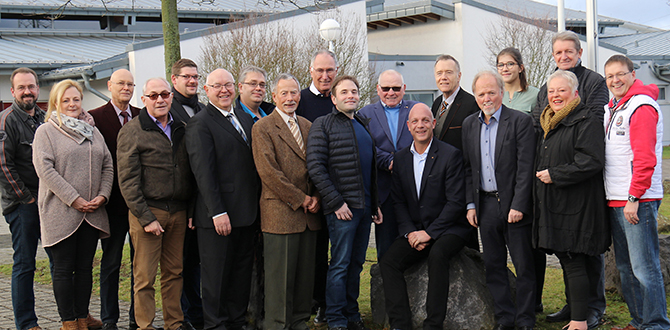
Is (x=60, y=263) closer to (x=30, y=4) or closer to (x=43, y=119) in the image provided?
(x=43, y=119)

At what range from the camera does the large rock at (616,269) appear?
6.16 meters

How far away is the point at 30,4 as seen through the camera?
76.3 feet

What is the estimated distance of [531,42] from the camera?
2333cm

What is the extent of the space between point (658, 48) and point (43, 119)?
33.3 metres

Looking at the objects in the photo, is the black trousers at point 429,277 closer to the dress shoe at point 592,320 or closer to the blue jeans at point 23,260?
the dress shoe at point 592,320

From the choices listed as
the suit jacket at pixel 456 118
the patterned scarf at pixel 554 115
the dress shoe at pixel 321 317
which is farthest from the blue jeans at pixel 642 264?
the dress shoe at pixel 321 317

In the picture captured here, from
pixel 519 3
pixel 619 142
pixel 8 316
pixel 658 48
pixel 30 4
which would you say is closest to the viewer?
pixel 619 142

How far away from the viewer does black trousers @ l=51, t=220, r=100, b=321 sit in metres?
5.12

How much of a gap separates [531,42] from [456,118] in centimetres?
1909

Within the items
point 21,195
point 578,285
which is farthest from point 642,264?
point 21,195

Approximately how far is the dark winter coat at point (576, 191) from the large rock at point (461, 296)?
2.26 ft

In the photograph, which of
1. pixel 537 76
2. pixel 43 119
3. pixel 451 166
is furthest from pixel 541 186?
pixel 537 76

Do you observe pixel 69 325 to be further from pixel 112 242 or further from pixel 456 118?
pixel 456 118

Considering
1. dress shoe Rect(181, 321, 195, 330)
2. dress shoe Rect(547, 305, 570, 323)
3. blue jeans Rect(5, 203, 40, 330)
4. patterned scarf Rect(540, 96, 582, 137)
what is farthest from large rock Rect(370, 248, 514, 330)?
blue jeans Rect(5, 203, 40, 330)
